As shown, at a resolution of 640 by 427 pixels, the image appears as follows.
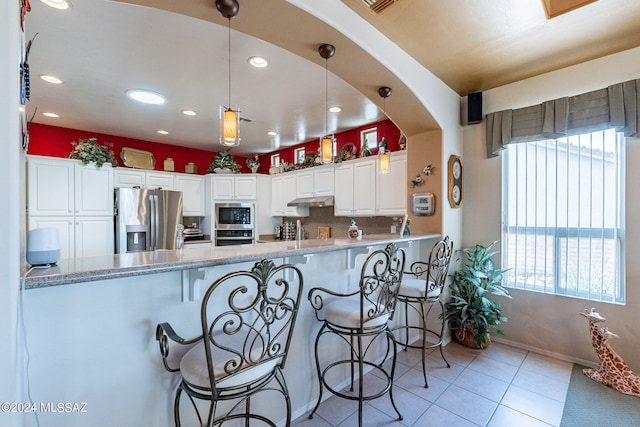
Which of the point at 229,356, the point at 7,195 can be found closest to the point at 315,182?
the point at 229,356

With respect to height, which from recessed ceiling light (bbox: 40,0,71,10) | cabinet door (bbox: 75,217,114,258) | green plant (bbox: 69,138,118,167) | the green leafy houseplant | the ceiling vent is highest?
the ceiling vent

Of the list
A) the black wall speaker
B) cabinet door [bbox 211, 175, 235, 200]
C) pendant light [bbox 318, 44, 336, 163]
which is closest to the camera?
pendant light [bbox 318, 44, 336, 163]

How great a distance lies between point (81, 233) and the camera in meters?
3.82

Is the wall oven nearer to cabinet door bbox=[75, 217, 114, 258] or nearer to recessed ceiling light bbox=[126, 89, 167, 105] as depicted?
cabinet door bbox=[75, 217, 114, 258]

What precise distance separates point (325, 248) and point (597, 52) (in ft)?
9.63

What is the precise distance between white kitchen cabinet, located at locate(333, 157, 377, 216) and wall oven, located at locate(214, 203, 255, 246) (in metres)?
1.90

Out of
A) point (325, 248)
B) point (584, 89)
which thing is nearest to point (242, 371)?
point (325, 248)

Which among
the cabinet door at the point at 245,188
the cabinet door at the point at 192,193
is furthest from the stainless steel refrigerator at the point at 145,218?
the cabinet door at the point at 245,188

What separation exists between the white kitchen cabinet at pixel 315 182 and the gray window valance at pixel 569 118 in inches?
85.5

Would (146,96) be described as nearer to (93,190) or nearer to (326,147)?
(93,190)

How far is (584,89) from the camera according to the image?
8.43 ft

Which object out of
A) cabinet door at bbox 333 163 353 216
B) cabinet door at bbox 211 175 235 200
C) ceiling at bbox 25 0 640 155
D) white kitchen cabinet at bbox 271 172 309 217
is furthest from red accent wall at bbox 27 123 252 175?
cabinet door at bbox 333 163 353 216

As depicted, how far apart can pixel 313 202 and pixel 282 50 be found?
100 inches

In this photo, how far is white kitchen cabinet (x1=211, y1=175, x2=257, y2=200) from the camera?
17.0 feet
